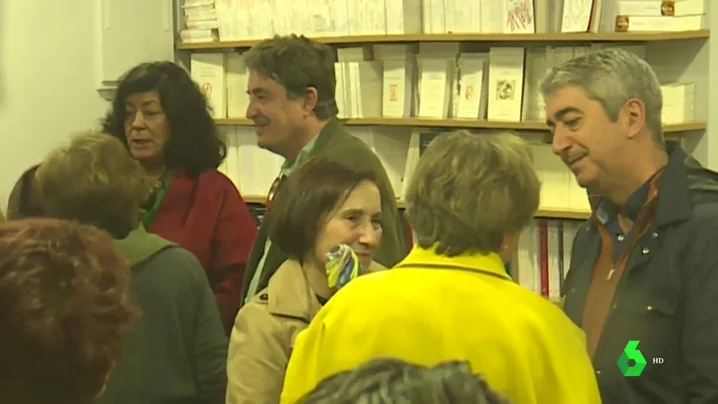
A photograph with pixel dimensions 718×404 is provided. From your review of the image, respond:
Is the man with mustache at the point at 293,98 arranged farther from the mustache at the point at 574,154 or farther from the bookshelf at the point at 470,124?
the bookshelf at the point at 470,124

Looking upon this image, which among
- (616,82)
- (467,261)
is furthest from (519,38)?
(467,261)

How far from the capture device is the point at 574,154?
244cm

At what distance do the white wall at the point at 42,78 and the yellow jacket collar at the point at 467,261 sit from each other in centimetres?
321

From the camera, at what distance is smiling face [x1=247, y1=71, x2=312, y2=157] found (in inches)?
130

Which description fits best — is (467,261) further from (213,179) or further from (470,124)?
(470,124)

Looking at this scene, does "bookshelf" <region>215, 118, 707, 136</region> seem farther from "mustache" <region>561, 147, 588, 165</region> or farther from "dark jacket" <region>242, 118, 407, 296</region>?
"mustache" <region>561, 147, 588, 165</region>

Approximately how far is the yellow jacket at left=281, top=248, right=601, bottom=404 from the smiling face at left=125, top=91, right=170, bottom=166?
1.62 meters

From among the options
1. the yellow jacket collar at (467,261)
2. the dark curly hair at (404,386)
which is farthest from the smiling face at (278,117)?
the dark curly hair at (404,386)

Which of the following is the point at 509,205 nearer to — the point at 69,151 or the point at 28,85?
the point at 69,151

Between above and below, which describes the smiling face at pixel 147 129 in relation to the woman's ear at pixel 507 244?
above

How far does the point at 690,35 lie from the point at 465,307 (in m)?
2.47

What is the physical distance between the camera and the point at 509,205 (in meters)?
2.04

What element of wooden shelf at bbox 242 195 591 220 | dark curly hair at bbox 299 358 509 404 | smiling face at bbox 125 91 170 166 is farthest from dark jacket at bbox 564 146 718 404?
wooden shelf at bbox 242 195 591 220

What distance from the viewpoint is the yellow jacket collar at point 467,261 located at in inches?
79.4
